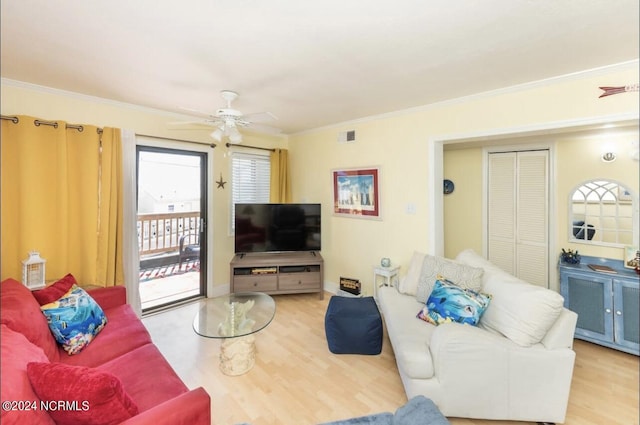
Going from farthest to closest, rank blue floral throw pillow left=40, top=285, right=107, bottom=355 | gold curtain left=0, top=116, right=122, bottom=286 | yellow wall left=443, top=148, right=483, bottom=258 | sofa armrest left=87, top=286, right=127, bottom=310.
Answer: yellow wall left=443, top=148, right=483, bottom=258, sofa armrest left=87, top=286, right=127, bottom=310, gold curtain left=0, top=116, right=122, bottom=286, blue floral throw pillow left=40, top=285, right=107, bottom=355

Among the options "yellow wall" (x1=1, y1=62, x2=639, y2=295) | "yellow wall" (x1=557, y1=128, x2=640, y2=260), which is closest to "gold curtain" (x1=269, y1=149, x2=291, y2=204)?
"yellow wall" (x1=1, y1=62, x2=639, y2=295)

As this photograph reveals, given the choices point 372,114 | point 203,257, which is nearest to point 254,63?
point 372,114

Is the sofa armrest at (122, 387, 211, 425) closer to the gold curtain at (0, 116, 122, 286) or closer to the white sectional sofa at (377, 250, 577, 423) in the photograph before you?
the white sectional sofa at (377, 250, 577, 423)

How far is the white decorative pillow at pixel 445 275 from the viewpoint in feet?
6.41

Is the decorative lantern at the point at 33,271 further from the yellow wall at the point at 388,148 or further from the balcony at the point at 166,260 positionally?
the yellow wall at the point at 388,148

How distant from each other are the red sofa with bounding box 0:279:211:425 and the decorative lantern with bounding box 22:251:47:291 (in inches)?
14.3

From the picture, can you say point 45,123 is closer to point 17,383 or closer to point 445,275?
point 17,383

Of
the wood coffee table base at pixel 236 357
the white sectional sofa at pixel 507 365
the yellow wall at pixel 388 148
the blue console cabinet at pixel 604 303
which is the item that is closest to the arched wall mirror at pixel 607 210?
the yellow wall at pixel 388 148

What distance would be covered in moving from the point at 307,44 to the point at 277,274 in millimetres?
2426

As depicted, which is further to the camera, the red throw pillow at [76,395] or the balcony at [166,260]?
the balcony at [166,260]

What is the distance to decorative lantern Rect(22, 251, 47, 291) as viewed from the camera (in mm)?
1875

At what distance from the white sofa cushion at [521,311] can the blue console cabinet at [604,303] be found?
771mm

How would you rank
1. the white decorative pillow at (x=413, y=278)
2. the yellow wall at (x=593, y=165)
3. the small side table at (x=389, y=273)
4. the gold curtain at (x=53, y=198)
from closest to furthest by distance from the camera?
1. the yellow wall at (x=593, y=165)
2. the gold curtain at (x=53, y=198)
3. the white decorative pillow at (x=413, y=278)
4. the small side table at (x=389, y=273)

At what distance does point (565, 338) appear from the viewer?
55.1 inches
